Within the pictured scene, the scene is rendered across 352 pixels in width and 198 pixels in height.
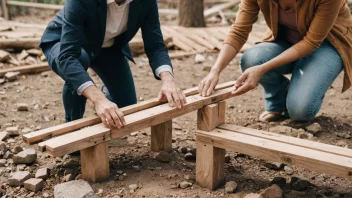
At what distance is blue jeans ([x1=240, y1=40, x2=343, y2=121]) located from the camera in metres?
3.42

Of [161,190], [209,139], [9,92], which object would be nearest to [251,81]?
[209,139]

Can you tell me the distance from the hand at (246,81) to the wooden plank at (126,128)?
0.19ft

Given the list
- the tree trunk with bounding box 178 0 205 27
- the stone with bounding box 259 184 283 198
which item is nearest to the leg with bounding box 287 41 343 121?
the stone with bounding box 259 184 283 198

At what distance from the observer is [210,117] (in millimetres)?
2686

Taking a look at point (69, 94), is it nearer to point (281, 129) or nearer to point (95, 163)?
point (95, 163)

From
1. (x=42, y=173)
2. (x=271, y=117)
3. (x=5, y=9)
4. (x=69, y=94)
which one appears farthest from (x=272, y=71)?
(x=5, y=9)

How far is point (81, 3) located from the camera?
272cm

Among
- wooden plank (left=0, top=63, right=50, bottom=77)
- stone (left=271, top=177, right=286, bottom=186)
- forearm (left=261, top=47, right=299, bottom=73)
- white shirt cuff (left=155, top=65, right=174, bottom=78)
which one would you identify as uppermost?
forearm (left=261, top=47, right=299, bottom=73)

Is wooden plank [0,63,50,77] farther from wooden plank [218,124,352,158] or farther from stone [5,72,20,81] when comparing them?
wooden plank [218,124,352,158]

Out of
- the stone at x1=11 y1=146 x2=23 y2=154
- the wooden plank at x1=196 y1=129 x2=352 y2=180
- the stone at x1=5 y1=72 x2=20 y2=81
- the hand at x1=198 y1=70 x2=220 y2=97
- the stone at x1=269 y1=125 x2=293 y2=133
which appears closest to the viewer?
the wooden plank at x1=196 y1=129 x2=352 y2=180

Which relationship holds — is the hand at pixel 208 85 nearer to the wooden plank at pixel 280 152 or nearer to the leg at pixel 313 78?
A: the wooden plank at pixel 280 152

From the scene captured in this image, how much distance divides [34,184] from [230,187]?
1101 millimetres

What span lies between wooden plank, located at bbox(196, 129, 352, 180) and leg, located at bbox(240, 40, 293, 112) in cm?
113

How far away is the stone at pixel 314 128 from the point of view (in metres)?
3.57
